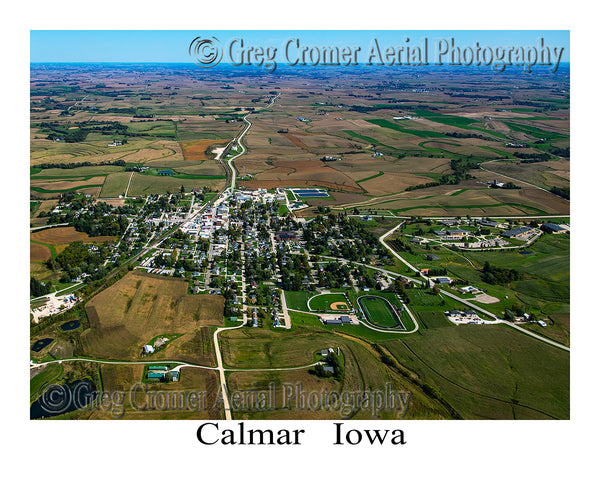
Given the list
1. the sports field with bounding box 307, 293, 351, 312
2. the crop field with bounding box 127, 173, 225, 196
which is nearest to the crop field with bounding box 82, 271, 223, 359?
the sports field with bounding box 307, 293, 351, 312

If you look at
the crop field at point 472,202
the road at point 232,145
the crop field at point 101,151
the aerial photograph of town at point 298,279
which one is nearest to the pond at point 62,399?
the aerial photograph of town at point 298,279

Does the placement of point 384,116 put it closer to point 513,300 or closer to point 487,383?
point 513,300

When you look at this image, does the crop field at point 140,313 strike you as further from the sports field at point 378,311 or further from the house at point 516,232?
the house at point 516,232

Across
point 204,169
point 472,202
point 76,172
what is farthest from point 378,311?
point 76,172

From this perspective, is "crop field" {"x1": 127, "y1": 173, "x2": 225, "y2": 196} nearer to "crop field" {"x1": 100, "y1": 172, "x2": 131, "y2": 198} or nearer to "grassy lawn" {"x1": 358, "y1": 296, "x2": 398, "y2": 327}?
"crop field" {"x1": 100, "y1": 172, "x2": 131, "y2": 198}

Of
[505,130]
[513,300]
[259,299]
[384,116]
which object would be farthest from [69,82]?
[513,300]
